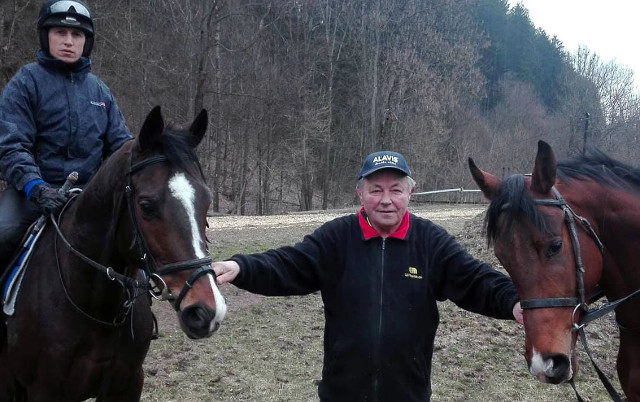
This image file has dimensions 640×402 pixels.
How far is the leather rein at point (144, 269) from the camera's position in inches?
97.3

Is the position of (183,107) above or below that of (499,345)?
above

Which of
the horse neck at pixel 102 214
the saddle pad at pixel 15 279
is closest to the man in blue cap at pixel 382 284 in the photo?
the horse neck at pixel 102 214

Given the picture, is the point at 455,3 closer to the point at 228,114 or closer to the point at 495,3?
the point at 228,114

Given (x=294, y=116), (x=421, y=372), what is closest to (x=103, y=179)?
(x=421, y=372)

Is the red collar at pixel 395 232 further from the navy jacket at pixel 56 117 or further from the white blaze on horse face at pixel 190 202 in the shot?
the navy jacket at pixel 56 117

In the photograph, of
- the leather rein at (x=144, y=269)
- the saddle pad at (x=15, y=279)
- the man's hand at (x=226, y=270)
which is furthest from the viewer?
the saddle pad at (x=15, y=279)

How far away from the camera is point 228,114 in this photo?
2888 cm

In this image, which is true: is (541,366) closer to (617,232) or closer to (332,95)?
(617,232)

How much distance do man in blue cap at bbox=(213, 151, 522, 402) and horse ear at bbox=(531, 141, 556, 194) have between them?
539mm

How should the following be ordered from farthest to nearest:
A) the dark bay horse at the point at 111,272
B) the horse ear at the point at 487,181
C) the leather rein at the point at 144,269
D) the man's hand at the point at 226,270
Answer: the horse ear at the point at 487,181, the man's hand at the point at 226,270, the dark bay horse at the point at 111,272, the leather rein at the point at 144,269

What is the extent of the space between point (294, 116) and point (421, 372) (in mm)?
29294

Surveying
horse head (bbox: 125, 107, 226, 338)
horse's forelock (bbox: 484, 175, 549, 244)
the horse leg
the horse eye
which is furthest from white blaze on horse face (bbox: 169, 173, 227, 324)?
the horse leg

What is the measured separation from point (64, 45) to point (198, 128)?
4.60 ft

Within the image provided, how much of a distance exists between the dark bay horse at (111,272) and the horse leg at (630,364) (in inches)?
97.7
